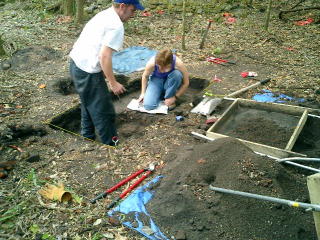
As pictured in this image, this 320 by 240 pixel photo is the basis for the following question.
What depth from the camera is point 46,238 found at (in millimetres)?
2646

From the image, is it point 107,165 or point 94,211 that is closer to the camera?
point 94,211

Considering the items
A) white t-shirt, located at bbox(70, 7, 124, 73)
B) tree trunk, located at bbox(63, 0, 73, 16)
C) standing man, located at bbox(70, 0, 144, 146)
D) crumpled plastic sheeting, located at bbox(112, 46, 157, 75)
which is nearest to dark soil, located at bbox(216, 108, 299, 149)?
standing man, located at bbox(70, 0, 144, 146)

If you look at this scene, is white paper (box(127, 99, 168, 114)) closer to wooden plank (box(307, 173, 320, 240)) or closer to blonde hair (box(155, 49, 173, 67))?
blonde hair (box(155, 49, 173, 67))

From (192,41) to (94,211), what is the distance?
562cm

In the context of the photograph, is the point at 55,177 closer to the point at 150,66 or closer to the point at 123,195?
the point at 123,195

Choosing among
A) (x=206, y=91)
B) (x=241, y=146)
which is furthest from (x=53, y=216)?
(x=206, y=91)

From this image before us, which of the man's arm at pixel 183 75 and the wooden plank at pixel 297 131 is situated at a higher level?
the man's arm at pixel 183 75

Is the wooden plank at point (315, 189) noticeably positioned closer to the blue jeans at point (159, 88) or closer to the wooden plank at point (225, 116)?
the wooden plank at point (225, 116)

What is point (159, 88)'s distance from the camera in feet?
16.7

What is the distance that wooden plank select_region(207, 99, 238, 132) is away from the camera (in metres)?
4.05

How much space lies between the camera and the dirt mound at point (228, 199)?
8.43ft

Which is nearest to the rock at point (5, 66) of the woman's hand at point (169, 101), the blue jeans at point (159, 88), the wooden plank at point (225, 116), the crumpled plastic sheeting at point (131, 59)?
the crumpled plastic sheeting at point (131, 59)

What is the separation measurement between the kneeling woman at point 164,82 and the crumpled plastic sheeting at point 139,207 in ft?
6.57

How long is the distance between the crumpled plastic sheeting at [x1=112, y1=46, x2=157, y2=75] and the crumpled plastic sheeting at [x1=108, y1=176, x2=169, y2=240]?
3.37 meters
